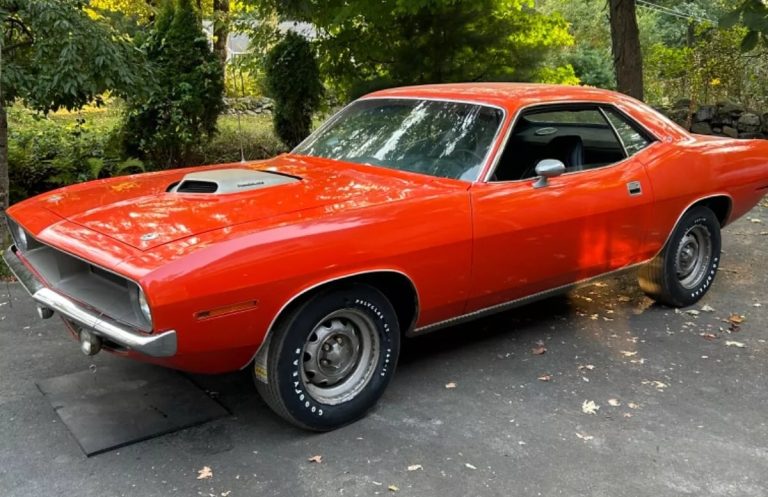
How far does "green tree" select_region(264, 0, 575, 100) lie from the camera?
9648 mm

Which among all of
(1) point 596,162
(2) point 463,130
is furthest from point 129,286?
(1) point 596,162

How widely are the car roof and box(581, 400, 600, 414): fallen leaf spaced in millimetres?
1775

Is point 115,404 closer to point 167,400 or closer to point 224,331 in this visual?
point 167,400

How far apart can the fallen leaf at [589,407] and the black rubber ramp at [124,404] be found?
1902 millimetres

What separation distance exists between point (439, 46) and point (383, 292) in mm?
6681

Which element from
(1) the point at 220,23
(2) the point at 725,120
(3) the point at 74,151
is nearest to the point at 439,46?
(1) the point at 220,23

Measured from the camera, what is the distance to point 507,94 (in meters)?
4.50

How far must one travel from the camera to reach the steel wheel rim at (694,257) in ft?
17.8

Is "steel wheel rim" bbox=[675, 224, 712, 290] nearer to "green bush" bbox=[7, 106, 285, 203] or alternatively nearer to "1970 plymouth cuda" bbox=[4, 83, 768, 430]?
"1970 plymouth cuda" bbox=[4, 83, 768, 430]

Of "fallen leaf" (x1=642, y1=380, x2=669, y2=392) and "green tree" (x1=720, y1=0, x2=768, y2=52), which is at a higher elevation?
"green tree" (x1=720, y1=0, x2=768, y2=52)

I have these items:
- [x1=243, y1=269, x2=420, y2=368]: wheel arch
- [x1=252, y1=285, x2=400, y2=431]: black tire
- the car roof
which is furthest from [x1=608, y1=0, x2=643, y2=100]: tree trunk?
[x1=252, y1=285, x2=400, y2=431]: black tire

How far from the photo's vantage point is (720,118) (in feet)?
39.5

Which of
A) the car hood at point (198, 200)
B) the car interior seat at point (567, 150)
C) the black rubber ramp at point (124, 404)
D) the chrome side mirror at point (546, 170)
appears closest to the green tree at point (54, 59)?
the car hood at point (198, 200)

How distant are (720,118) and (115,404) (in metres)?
11.3
